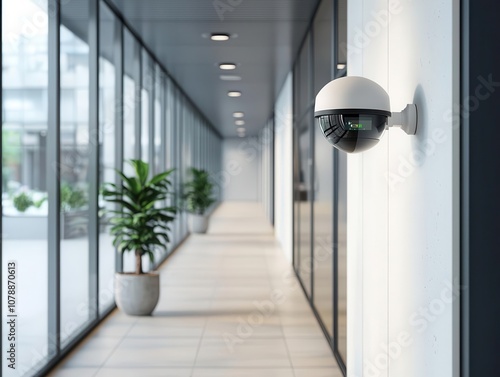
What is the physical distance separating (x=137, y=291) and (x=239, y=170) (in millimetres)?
24494

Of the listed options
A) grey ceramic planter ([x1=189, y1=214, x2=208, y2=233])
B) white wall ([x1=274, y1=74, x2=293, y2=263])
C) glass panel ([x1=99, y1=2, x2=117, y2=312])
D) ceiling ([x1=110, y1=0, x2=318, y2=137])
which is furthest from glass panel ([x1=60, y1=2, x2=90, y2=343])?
grey ceramic planter ([x1=189, y1=214, x2=208, y2=233])

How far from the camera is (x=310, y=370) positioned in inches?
173

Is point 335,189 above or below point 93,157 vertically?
below

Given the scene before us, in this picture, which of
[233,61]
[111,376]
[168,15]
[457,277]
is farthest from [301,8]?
[457,277]

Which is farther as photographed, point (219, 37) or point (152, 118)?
point (152, 118)

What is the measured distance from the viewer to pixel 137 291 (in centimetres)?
601

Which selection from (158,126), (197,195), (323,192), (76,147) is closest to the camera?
(323,192)

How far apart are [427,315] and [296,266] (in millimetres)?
6423

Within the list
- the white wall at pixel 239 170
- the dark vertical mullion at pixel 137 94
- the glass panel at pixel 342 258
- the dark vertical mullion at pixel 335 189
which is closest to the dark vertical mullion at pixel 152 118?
the dark vertical mullion at pixel 137 94

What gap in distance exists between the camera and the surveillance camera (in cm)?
237

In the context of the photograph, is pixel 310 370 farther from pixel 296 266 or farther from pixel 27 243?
pixel 296 266

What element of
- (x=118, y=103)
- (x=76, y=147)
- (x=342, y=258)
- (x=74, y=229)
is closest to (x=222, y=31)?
(x=118, y=103)

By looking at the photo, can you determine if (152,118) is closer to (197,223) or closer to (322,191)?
(322,191)

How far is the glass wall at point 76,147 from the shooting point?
4.46 metres
